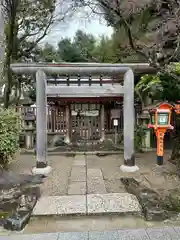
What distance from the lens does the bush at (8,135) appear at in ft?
20.7

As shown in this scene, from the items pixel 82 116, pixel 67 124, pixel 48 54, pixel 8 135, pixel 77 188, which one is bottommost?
pixel 77 188

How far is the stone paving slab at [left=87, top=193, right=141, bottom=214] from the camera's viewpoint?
14.7ft

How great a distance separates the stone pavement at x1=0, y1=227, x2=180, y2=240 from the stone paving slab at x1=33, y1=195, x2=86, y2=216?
2.37ft

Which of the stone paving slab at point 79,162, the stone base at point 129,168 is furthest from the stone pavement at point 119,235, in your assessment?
the stone paving slab at point 79,162

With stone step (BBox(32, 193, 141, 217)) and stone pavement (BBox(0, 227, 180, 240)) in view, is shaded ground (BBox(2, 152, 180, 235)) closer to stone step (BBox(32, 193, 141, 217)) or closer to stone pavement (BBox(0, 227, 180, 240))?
stone step (BBox(32, 193, 141, 217))

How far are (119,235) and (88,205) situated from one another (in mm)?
1181

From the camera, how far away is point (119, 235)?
3648mm

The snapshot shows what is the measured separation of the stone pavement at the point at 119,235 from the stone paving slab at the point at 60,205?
2.37 ft

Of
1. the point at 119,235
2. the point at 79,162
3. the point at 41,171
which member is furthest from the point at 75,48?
the point at 119,235

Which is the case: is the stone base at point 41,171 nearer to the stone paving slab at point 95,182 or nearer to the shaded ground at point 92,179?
the shaded ground at point 92,179

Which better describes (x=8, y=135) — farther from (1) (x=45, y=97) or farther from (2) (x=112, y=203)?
(2) (x=112, y=203)

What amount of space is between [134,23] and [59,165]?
5751 mm

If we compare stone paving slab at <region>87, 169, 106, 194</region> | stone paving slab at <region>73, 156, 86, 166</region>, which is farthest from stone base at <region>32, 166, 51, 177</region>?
stone paving slab at <region>73, 156, 86, 166</region>

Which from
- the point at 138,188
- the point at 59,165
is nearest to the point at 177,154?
the point at 138,188
